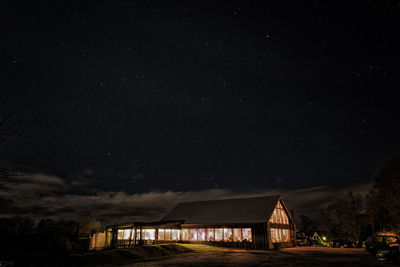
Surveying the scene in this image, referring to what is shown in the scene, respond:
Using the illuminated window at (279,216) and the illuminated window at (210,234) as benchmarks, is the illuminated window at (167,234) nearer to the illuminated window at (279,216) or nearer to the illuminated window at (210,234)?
the illuminated window at (210,234)

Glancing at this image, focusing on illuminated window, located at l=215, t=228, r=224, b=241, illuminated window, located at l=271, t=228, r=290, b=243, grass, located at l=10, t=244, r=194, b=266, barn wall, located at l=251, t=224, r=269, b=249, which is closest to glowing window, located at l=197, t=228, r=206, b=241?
illuminated window, located at l=215, t=228, r=224, b=241

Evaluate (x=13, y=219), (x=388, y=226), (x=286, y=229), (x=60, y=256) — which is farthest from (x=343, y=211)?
(x=13, y=219)

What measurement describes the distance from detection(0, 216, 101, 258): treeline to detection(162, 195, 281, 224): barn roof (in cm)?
1289

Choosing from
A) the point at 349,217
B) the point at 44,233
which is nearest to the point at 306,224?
the point at 349,217

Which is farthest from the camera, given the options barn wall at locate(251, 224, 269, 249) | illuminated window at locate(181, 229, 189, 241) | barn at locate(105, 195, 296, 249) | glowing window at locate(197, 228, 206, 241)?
illuminated window at locate(181, 229, 189, 241)

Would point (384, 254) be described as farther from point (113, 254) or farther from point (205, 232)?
point (205, 232)

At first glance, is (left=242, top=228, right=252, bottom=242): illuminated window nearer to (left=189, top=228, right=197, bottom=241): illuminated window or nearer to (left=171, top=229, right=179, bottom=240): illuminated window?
(left=189, top=228, right=197, bottom=241): illuminated window

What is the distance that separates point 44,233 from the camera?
3641cm

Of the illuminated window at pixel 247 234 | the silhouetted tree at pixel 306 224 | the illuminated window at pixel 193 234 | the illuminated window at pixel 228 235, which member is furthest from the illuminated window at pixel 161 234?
the silhouetted tree at pixel 306 224

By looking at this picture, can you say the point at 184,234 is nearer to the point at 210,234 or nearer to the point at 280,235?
the point at 210,234

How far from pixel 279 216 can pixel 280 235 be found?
7.51ft

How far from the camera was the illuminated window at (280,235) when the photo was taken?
31.9 meters

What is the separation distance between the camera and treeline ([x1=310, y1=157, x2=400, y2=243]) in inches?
1093

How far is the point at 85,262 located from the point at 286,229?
90.6ft
